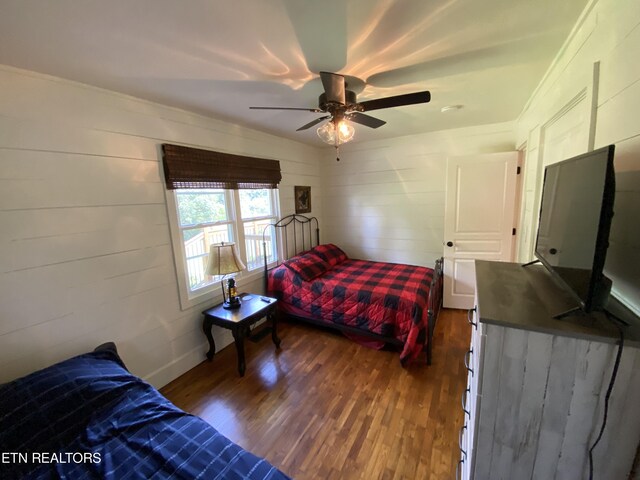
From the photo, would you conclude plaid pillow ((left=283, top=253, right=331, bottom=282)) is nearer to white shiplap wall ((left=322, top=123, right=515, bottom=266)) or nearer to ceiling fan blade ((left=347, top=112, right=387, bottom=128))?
white shiplap wall ((left=322, top=123, right=515, bottom=266))

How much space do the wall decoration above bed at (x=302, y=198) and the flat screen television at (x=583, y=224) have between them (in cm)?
303

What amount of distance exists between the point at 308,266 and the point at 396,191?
1.75 m

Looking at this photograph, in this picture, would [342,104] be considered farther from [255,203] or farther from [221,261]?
[255,203]

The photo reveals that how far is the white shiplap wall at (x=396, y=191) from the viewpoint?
11.2ft

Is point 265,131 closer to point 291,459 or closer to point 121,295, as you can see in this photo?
point 121,295

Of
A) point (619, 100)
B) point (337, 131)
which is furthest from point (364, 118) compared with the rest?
point (619, 100)

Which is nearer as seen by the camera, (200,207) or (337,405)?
(337,405)

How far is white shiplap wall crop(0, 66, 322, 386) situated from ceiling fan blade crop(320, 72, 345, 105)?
1.44m

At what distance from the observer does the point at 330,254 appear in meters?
3.81

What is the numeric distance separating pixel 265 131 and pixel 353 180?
159 centimetres

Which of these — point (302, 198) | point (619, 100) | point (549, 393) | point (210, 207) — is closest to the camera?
point (549, 393)

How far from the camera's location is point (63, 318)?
1697 millimetres

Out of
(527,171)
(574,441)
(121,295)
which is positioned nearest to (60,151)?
(121,295)

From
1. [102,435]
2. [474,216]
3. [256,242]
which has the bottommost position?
[102,435]
